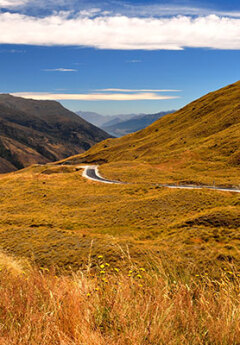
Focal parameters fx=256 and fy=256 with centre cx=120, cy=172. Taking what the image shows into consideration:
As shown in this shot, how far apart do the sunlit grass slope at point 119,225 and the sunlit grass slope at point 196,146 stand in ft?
62.0

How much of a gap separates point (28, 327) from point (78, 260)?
1782 centimetres

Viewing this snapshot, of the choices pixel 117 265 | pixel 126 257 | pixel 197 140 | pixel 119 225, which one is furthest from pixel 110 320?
pixel 197 140

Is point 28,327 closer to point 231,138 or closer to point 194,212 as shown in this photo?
point 194,212

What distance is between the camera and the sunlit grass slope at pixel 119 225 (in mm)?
21500

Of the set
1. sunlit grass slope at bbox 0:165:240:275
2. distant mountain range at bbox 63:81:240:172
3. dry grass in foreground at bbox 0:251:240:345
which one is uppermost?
distant mountain range at bbox 63:81:240:172

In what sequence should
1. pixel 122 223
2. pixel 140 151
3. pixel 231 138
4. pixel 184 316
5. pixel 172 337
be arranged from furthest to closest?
1. pixel 140 151
2. pixel 231 138
3. pixel 122 223
4. pixel 184 316
5. pixel 172 337

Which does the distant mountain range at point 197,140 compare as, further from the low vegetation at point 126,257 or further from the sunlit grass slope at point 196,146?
the low vegetation at point 126,257

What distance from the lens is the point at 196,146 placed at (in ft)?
326

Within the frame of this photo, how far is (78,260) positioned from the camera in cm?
2102

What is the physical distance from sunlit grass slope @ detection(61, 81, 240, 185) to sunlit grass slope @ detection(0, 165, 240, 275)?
62.0ft

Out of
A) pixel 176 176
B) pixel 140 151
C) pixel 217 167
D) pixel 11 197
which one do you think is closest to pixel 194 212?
pixel 176 176

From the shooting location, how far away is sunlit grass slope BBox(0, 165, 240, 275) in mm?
21500

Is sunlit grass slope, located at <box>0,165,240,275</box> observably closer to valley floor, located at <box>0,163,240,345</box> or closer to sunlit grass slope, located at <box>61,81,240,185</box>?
valley floor, located at <box>0,163,240,345</box>

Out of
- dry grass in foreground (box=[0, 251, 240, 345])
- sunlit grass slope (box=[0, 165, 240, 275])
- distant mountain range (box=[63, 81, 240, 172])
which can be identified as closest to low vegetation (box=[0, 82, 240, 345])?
dry grass in foreground (box=[0, 251, 240, 345])
